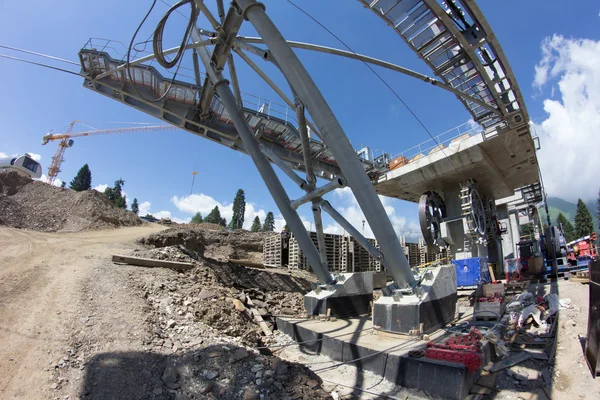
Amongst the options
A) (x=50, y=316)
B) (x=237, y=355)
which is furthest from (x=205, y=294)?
(x=50, y=316)

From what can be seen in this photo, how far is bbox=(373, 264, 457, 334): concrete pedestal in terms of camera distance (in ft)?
25.1

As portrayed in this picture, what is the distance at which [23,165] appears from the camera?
110 feet

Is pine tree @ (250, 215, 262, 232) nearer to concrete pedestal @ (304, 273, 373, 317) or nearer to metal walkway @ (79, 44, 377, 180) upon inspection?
metal walkway @ (79, 44, 377, 180)

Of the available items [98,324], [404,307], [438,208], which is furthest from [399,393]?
[438,208]

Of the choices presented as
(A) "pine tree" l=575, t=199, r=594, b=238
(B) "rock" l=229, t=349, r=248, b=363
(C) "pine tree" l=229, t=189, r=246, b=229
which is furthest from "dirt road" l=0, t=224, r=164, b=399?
(A) "pine tree" l=575, t=199, r=594, b=238

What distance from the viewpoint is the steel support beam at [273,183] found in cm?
1063

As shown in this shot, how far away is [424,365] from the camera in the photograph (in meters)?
5.54

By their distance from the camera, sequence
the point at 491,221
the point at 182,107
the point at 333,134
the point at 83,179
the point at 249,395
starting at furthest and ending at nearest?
the point at 83,179 < the point at 491,221 < the point at 182,107 < the point at 333,134 < the point at 249,395

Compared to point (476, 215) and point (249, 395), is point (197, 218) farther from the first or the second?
point (249, 395)

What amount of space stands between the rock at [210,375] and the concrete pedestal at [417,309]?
15.3 ft

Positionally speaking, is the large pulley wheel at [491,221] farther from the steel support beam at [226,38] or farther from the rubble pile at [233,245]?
the steel support beam at [226,38]

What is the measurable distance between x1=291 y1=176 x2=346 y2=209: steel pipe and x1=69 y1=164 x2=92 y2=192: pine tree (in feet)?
295

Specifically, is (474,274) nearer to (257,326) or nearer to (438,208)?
(438,208)

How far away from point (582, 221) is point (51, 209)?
117 metres
